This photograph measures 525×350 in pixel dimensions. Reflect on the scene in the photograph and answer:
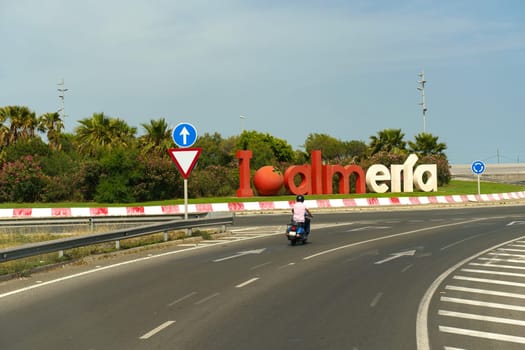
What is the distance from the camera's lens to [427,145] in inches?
3206

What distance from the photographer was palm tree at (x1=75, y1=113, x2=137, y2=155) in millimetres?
64781

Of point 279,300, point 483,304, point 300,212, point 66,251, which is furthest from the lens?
point 300,212

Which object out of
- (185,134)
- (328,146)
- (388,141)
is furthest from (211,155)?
(185,134)

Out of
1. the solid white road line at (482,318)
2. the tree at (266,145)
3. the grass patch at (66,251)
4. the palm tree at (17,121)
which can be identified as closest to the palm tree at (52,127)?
the palm tree at (17,121)

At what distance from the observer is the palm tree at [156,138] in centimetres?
6212

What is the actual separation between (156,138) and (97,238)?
46279 millimetres

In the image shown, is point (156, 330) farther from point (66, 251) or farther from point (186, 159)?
point (186, 159)

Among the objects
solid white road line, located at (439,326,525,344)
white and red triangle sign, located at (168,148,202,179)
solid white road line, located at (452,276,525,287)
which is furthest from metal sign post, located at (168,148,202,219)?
solid white road line, located at (439,326,525,344)

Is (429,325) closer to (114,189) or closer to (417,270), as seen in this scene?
(417,270)

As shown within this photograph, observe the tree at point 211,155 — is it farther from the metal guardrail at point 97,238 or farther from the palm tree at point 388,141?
the metal guardrail at point 97,238

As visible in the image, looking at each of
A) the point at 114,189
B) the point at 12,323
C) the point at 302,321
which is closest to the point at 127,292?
the point at 12,323

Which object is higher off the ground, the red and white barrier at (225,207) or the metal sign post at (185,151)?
the metal sign post at (185,151)

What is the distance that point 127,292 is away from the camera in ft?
39.7

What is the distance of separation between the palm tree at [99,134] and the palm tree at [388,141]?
3105cm
